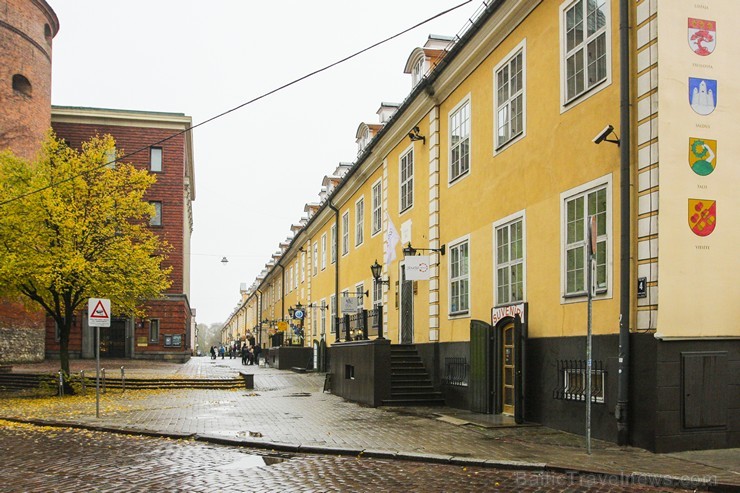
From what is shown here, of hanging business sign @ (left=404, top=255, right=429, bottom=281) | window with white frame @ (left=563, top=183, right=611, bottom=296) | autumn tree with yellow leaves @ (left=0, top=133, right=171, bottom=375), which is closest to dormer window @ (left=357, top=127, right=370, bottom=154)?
autumn tree with yellow leaves @ (left=0, top=133, right=171, bottom=375)

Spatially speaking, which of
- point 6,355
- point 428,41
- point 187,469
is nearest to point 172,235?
point 6,355

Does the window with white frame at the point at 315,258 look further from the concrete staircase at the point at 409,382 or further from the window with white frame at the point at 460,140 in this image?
the window with white frame at the point at 460,140

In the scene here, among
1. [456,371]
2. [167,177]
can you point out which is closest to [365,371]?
[456,371]

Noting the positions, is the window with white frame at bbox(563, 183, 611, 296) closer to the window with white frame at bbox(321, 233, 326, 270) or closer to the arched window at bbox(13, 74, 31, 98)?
the window with white frame at bbox(321, 233, 326, 270)

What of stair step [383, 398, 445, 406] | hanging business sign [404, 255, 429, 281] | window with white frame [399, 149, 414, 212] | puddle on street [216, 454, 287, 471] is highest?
window with white frame [399, 149, 414, 212]

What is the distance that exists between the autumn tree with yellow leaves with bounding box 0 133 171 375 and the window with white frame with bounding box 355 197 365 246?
7997mm

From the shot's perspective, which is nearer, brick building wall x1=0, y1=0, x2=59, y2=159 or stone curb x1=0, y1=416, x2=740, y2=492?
stone curb x1=0, y1=416, x2=740, y2=492

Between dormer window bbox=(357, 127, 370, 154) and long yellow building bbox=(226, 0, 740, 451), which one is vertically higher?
dormer window bbox=(357, 127, 370, 154)

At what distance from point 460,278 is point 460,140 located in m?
3.43

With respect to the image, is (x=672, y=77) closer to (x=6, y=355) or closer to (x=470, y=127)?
(x=470, y=127)

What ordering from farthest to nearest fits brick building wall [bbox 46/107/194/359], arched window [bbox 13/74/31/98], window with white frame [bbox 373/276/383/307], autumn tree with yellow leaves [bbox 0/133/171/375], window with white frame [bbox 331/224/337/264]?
brick building wall [bbox 46/107/194/359], arched window [bbox 13/74/31/98], window with white frame [bbox 331/224/337/264], window with white frame [bbox 373/276/383/307], autumn tree with yellow leaves [bbox 0/133/171/375]

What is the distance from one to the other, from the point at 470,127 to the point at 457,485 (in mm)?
10755

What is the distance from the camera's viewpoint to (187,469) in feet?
32.3

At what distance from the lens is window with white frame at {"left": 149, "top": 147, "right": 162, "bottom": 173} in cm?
4975
